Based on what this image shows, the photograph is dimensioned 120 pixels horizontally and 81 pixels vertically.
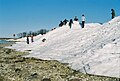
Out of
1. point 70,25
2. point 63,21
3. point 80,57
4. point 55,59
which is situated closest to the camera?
point 80,57

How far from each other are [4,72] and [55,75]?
6553 mm

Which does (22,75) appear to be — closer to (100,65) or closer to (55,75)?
(55,75)

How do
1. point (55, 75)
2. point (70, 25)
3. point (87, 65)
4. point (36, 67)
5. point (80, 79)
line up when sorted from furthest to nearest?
point (70, 25) → point (36, 67) → point (87, 65) → point (55, 75) → point (80, 79)

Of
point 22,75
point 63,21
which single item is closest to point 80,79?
point 22,75

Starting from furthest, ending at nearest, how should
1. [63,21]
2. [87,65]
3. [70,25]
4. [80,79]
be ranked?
[63,21], [70,25], [87,65], [80,79]

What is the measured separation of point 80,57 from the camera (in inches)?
1369

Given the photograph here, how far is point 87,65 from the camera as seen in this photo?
29453 millimetres

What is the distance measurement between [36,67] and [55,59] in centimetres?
671

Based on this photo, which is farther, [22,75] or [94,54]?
[94,54]

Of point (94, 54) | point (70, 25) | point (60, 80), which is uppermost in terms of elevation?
point (70, 25)

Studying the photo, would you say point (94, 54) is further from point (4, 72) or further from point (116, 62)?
point (4, 72)

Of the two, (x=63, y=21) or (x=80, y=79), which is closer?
(x=80, y=79)

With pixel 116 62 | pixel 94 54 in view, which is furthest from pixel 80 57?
pixel 116 62

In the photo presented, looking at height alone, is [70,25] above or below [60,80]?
above
